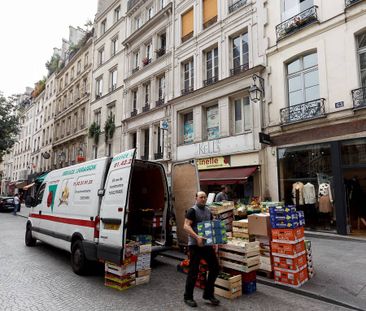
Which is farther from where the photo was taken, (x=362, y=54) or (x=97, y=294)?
(x=362, y=54)

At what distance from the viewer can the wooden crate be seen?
4820 mm

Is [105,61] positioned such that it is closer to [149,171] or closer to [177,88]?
[177,88]

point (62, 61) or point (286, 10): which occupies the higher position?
point (62, 61)

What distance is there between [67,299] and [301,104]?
34.0 ft

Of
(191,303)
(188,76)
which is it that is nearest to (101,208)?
(191,303)

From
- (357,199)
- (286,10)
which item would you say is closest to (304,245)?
(357,199)

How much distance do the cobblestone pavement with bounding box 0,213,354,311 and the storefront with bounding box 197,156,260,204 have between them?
6736mm

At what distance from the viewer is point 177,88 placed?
17.7 meters

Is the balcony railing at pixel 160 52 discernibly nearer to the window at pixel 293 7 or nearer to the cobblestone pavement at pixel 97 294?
the window at pixel 293 7

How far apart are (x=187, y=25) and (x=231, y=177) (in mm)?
10401

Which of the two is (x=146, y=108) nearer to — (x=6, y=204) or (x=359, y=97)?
(x=359, y=97)

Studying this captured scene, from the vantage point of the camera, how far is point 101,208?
5.94m

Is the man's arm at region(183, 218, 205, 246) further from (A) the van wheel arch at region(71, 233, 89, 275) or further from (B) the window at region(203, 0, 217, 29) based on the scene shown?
(B) the window at region(203, 0, 217, 29)

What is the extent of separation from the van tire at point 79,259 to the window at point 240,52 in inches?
446
